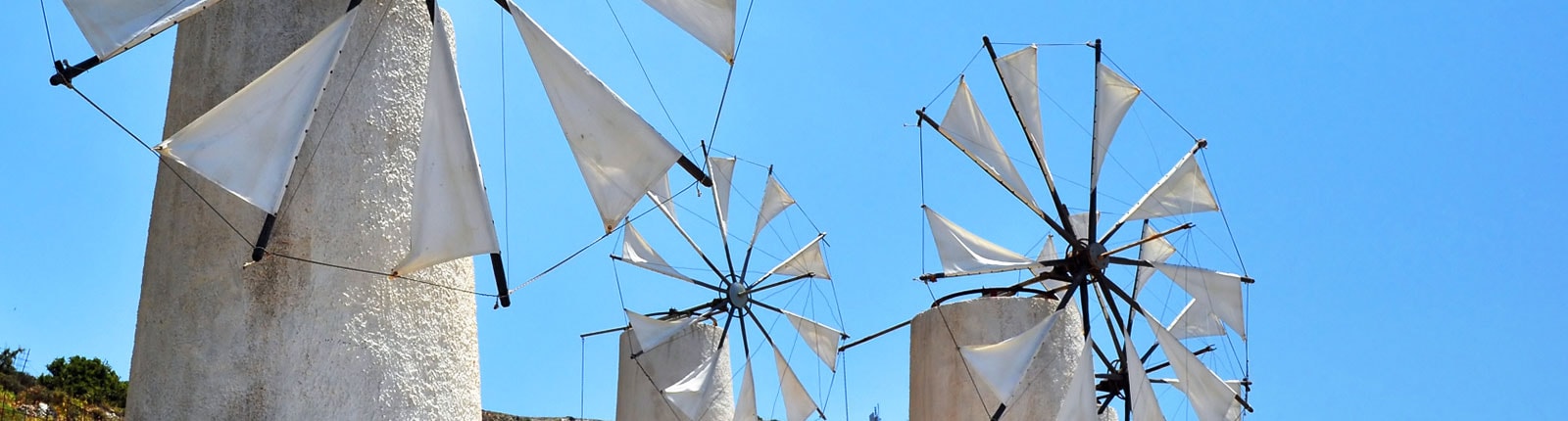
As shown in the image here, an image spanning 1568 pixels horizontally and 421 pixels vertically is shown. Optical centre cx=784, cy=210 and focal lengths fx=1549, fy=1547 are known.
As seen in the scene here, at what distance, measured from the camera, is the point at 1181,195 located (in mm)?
13461

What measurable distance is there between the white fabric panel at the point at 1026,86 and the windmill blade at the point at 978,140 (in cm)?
29

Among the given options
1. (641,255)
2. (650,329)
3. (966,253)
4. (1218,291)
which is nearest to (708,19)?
(966,253)

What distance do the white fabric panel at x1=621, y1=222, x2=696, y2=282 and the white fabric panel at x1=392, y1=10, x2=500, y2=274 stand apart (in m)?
10.2

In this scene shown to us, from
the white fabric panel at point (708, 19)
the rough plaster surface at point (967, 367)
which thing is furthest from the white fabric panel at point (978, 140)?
the white fabric panel at point (708, 19)

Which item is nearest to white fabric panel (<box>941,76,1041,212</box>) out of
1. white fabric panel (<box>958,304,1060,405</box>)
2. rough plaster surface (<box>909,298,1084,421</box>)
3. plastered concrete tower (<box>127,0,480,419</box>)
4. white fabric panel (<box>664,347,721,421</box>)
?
rough plaster surface (<box>909,298,1084,421</box>)

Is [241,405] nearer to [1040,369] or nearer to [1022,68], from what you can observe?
[1040,369]

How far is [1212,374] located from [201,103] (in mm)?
9222

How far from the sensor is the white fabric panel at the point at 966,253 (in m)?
12.6

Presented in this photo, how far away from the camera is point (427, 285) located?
20.3 ft

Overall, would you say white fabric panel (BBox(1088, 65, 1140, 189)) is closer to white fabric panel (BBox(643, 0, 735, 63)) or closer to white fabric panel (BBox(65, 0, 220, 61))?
white fabric panel (BBox(643, 0, 735, 63))

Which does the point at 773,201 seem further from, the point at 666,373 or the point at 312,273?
the point at 312,273

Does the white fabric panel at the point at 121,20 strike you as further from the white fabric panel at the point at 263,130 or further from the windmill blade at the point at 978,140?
the windmill blade at the point at 978,140

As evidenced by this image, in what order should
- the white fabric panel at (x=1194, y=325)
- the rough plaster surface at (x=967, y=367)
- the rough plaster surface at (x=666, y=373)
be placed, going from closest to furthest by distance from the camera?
the rough plaster surface at (x=967, y=367) → the rough plaster surface at (x=666, y=373) → the white fabric panel at (x=1194, y=325)

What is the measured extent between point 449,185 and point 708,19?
4.95 ft
